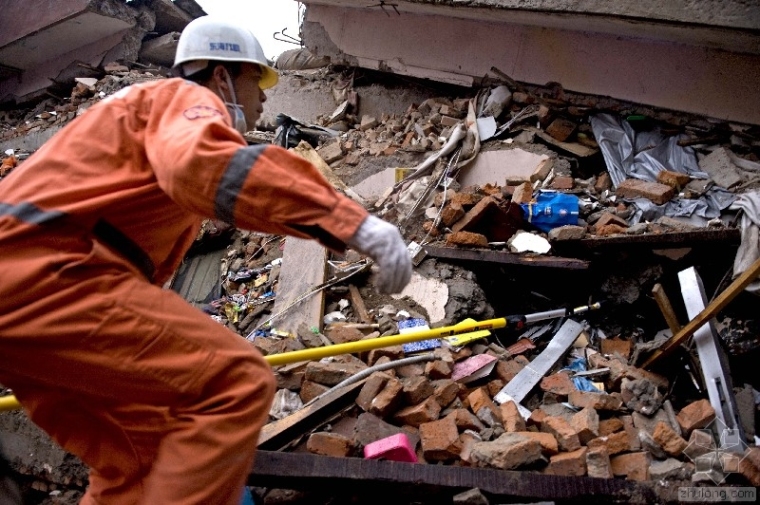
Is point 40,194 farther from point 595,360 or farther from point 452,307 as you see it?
point 595,360

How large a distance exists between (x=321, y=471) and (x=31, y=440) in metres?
2.24

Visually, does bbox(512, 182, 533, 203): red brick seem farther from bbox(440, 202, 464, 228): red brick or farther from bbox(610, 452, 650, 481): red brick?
bbox(610, 452, 650, 481): red brick

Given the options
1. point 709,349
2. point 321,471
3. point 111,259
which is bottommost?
point 321,471

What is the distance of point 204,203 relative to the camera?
1366 millimetres

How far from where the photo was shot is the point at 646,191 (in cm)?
407

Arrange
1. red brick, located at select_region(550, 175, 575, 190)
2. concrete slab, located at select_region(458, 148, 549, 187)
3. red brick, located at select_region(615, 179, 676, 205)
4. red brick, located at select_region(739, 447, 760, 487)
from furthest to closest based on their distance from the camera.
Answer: concrete slab, located at select_region(458, 148, 549, 187) → red brick, located at select_region(550, 175, 575, 190) → red brick, located at select_region(615, 179, 676, 205) → red brick, located at select_region(739, 447, 760, 487)

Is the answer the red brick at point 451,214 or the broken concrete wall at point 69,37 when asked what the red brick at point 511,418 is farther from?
the broken concrete wall at point 69,37

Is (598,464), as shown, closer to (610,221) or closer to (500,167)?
(610,221)

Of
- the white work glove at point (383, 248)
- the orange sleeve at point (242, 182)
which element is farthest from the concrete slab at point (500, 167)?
the orange sleeve at point (242, 182)

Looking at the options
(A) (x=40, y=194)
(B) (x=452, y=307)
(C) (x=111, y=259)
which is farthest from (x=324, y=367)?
(A) (x=40, y=194)

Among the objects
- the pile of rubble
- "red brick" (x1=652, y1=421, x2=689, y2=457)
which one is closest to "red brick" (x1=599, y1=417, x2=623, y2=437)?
the pile of rubble

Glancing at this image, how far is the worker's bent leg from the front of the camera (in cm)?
139

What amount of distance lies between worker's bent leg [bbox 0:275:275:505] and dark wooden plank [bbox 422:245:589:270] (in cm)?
245

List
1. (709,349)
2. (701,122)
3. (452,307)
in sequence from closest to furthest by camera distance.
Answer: (709,349)
(452,307)
(701,122)
